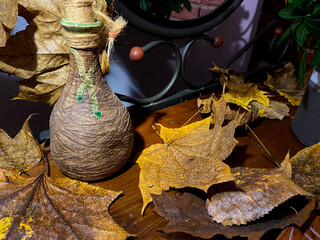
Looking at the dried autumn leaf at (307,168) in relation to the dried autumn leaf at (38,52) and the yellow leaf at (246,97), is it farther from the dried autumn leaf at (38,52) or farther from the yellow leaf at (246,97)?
the dried autumn leaf at (38,52)

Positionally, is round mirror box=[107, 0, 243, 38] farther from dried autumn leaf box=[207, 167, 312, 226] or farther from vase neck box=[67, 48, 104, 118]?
dried autumn leaf box=[207, 167, 312, 226]

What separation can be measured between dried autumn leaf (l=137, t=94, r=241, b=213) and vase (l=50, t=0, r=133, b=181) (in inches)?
3.1

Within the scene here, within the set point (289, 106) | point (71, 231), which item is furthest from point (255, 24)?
point (71, 231)

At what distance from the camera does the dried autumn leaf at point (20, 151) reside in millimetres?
420

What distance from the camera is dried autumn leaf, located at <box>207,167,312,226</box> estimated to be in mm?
335

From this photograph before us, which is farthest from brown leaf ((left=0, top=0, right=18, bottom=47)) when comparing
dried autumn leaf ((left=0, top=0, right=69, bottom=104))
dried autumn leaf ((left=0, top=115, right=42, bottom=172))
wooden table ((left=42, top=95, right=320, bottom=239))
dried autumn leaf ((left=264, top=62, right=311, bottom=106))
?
dried autumn leaf ((left=264, top=62, right=311, bottom=106))

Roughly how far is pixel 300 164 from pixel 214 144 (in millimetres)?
139

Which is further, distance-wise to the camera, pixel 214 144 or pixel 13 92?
pixel 13 92

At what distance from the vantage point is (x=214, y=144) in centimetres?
44

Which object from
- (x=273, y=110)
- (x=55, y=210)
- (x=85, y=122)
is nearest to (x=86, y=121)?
(x=85, y=122)

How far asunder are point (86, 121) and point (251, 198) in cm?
26

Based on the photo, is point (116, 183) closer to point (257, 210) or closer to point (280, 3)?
point (257, 210)

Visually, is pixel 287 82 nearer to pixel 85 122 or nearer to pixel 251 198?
pixel 251 198

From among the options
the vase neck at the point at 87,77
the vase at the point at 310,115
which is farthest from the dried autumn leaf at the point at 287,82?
the vase neck at the point at 87,77
